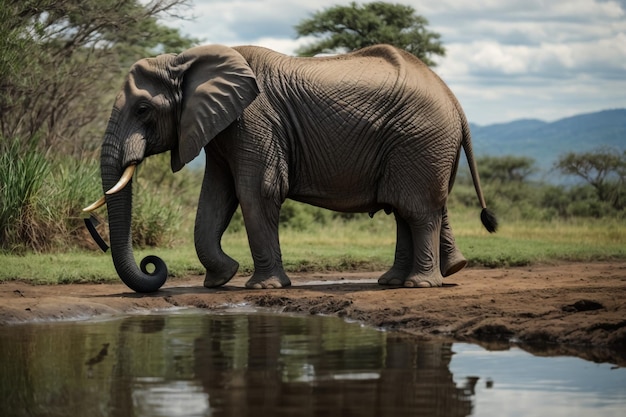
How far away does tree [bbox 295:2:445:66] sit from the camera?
96.8ft

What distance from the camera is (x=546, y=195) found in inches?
1383

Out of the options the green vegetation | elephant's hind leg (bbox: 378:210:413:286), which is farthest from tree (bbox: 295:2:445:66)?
elephant's hind leg (bbox: 378:210:413:286)

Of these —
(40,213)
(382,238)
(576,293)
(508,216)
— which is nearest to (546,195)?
(508,216)

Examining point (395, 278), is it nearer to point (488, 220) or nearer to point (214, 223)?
point (488, 220)

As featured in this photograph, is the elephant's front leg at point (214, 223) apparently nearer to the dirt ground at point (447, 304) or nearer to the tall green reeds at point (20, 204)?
the dirt ground at point (447, 304)

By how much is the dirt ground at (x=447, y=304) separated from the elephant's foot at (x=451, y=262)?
18 centimetres

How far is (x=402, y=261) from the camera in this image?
1226cm

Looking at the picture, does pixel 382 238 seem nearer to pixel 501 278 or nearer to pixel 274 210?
pixel 501 278

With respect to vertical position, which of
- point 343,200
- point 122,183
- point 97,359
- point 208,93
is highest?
point 208,93

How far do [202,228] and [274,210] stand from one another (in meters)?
0.78

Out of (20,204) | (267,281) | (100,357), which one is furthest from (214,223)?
(20,204)

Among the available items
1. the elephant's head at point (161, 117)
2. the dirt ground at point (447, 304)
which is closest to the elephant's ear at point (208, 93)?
the elephant's head at point (161, 117)

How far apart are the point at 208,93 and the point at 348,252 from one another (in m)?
4.66

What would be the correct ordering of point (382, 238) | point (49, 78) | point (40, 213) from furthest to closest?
point (49, 78) → point (382, 238) → point (40, 213)
